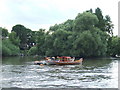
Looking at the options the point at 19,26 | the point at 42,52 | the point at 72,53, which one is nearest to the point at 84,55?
the point at 72,53

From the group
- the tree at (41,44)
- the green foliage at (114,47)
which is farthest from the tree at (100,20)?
the tree at (41,44)

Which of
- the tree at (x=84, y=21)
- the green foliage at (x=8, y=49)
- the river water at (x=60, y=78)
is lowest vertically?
the river water at (x=60, y=78)

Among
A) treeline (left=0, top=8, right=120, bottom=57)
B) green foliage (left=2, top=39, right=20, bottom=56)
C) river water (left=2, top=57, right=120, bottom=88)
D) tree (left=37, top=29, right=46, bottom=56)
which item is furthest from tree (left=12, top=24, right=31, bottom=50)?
river water (left=2, top=57, right=120, bottom=88)

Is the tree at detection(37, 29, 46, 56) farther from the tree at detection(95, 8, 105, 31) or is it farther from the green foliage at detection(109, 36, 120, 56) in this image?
the green foliage at detection(109, 36, 120, 56)

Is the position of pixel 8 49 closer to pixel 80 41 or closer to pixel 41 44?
pixel 41 44

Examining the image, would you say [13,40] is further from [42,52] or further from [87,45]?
[87,45]

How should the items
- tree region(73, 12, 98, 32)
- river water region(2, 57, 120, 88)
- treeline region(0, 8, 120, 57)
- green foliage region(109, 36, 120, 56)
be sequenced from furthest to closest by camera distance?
green foliage region(109, 36, 120, 56), tree region(73, 12, 98, 32), treeline region(0, 8, 120, 57), river water region(2, 57, 120, 88)

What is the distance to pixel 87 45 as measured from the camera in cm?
8219

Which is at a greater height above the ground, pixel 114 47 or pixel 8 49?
pixel 114 47

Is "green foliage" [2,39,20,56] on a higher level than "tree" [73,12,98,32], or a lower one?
lower

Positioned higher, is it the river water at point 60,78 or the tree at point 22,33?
the tree at point 22,33

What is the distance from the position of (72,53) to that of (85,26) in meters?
9.41

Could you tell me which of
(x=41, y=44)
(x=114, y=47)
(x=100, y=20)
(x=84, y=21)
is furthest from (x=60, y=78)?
(x=100, y=20)

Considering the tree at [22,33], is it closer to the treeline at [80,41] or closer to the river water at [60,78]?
the treeline at [80,41]
